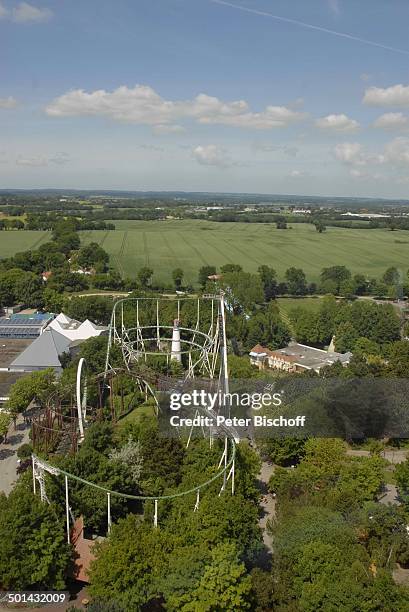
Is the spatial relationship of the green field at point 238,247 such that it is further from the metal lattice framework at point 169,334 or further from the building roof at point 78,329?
the metal lattice framework at point 169,334

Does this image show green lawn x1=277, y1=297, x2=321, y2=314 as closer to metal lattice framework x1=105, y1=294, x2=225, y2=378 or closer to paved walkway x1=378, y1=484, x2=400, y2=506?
metal lattice framework x1=105, y1=294, x2=225, y2=378

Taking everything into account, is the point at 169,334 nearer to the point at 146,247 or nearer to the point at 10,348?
the point at 10,348

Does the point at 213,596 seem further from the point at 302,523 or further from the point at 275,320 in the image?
the point at 275,320

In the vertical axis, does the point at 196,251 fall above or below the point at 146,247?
below

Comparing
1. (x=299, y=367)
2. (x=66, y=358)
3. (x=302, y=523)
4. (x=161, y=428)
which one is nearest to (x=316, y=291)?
(x=299, y=367)

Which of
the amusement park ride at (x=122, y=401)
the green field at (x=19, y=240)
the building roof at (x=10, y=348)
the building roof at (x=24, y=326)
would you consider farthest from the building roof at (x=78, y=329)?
the green field at (x=19, y=240)

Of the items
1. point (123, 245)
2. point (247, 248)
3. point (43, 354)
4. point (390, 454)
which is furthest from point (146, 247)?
point (390, 454)
